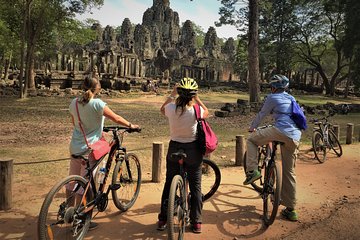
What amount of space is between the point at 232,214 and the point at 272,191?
660 millimetres

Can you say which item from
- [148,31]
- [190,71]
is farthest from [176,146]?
[148,31]

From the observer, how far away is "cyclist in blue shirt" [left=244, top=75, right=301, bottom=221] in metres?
4.51

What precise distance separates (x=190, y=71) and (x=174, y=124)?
52.2m

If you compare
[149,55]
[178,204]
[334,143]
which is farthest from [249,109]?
[149,55]

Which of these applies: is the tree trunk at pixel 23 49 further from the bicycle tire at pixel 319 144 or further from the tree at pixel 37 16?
the bicycle tire at pixel 319 144

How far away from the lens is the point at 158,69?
5616cm

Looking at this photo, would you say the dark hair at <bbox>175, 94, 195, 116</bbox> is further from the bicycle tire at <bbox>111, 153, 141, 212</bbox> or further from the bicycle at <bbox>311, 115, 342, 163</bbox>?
the bicycle at <bbox>311, 115, 342, 163</bbox>

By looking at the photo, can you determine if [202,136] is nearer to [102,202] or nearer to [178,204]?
[178,204]

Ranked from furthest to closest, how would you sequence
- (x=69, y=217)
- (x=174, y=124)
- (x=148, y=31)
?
(x=148, y=31) < (x=174, y=124) < (x=69, y=217)

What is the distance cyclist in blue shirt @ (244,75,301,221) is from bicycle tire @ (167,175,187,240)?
126 cm

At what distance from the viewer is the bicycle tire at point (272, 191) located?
425 cm

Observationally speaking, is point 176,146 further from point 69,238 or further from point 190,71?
point 190,71

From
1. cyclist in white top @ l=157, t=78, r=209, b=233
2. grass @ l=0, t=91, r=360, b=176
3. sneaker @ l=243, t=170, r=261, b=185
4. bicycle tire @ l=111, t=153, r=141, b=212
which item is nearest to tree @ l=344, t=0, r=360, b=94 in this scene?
grass @ l=0, t=91, r=360, b=176

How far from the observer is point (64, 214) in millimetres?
3320
